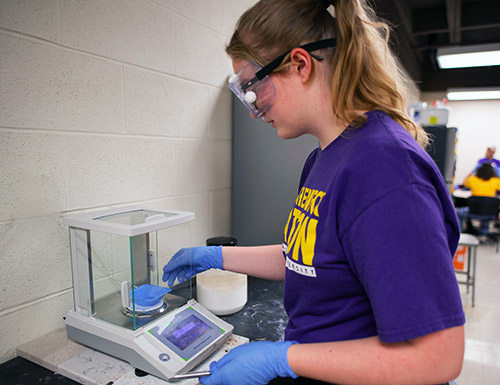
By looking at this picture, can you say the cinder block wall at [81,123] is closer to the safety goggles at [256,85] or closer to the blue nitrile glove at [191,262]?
the blue nitrile glove at [191,262]

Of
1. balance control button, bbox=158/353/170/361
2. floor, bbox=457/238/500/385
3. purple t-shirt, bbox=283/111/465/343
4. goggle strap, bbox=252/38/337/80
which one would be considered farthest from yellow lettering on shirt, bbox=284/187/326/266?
floor, bbox=457/238/500/385

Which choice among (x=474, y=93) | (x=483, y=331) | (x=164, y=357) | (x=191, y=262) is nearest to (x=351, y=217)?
(x=164, y=357)

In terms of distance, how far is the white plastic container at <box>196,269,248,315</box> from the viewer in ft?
3.95

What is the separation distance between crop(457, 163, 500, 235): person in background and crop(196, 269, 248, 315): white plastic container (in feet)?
16.9

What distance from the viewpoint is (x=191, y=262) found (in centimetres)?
117

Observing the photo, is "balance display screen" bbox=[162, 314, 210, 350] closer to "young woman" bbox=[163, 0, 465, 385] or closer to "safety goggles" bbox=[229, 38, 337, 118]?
"young woman" bbox=[163, 0, 465, 385]

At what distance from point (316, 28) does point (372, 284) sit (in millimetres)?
546

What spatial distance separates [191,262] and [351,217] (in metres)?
0.72

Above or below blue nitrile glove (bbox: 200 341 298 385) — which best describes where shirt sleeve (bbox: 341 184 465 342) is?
above

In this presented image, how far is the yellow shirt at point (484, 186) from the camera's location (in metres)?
5.31

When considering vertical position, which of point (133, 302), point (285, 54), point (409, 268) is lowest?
point (133, 302)

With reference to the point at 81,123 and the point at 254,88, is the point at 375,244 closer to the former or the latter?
the point at 254,88

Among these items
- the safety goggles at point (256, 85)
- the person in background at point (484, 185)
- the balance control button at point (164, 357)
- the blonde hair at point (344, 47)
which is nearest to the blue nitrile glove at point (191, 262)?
the balance control button at point (164, 357)

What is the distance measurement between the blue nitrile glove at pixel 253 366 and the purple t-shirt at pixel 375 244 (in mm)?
80
